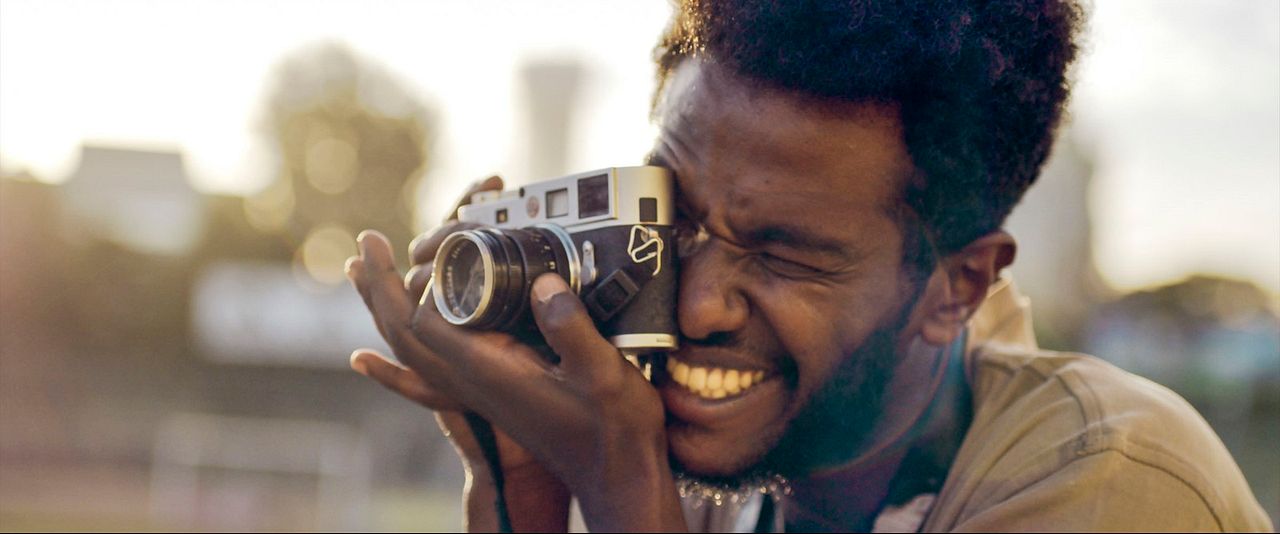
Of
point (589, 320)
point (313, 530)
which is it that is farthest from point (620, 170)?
point (313, 530)

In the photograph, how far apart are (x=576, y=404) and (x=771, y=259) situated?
15.1 inches

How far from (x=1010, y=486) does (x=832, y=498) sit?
22.0 inches

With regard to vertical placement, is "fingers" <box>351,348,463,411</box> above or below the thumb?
below

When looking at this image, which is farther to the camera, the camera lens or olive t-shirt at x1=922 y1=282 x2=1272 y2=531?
the camera lens

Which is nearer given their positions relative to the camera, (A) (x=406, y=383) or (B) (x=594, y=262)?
(B) (x=594, y=262)

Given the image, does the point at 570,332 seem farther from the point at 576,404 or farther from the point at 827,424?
the point at 827,424

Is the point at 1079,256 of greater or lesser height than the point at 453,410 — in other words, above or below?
below

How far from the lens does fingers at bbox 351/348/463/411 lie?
2.27m

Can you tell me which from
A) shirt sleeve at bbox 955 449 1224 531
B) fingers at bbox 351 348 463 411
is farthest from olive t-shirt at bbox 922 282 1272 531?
fingers at bbox 351 348 463 411

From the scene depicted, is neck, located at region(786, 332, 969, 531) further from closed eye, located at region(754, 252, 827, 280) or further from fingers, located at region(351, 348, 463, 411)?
fingers, located at region(351, 348, 463, 411)

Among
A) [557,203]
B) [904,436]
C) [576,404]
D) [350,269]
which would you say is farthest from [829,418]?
[350,269]

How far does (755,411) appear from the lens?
6.48 ft

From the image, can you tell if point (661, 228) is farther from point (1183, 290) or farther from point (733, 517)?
point (1183, 290)

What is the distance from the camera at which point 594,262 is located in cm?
200
